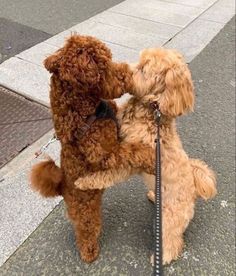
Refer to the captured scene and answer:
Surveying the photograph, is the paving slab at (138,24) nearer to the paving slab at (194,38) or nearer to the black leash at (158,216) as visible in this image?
the paving slab at (194,38)

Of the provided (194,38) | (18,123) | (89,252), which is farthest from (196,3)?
(89,252)

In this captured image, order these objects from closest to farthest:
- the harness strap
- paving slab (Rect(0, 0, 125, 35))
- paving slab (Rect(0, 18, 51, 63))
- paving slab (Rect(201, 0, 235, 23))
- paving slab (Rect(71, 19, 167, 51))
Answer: the harness strap < paving slab (Rect(0, 18, 51, 63)) < paving slab (Rect(71, 19, 167, 51)) < paving slab (Rect(0, 0, 125, 35)) < paving slab (Rect(201, 0, 235, 23))

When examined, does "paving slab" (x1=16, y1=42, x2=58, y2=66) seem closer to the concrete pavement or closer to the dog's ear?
the concrete pavement

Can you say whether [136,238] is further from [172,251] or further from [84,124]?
[84,124]

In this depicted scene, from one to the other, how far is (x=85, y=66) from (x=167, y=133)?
801 millimetres

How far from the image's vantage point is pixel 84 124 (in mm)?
2121

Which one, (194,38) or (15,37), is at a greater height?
(15,37)

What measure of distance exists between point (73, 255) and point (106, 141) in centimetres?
105

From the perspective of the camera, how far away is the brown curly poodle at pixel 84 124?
192 cm

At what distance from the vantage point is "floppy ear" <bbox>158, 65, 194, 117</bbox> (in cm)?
220

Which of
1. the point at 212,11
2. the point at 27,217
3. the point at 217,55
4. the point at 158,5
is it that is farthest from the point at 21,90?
the point at 212,11

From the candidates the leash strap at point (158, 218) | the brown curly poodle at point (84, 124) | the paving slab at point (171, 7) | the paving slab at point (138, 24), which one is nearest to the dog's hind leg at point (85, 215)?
the brown curly poodle at point (84, 124)

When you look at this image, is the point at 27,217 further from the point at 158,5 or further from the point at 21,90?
the point at 158,5

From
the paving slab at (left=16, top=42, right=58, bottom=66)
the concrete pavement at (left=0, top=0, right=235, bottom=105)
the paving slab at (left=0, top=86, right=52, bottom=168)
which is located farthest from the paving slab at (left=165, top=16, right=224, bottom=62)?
the paving slab at (left=0, top=86, right=52, bottom=168)
